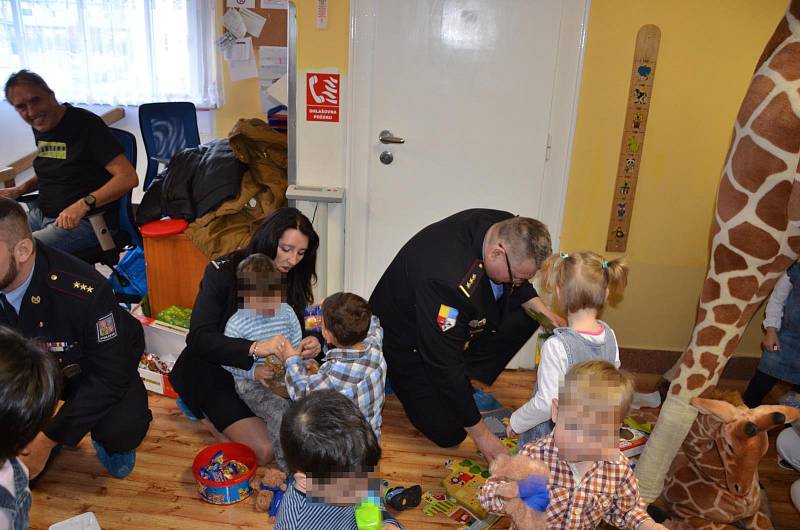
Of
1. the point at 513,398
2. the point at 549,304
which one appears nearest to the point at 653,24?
the point at 549,304

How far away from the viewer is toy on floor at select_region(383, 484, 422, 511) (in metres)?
2.45

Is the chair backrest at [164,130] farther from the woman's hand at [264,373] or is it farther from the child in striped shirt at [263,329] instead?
the woman's hand at [264,373]

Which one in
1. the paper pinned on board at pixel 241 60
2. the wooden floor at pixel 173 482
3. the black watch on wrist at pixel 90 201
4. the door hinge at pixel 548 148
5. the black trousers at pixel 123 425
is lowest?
the wooden floor at pixel 173 482

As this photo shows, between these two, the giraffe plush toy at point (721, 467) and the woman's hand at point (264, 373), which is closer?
the giraffe plush toy at point (721, 467)

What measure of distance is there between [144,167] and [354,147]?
2874mm

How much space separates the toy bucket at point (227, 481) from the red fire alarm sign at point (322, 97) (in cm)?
161

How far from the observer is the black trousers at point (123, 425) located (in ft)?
7.95

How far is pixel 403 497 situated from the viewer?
246cm

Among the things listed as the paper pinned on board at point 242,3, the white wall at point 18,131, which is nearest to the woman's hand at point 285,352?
the white wall at point 18,131

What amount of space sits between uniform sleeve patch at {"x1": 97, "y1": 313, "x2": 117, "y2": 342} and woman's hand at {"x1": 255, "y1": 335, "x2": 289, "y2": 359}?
511 mm

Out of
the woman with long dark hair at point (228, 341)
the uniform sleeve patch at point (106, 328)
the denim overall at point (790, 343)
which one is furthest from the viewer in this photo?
the denim overall at point (790, 343)

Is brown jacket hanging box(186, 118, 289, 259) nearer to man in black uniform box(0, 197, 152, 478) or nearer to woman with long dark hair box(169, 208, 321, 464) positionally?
woman with long dark hair box(169, 208, 321, 464)

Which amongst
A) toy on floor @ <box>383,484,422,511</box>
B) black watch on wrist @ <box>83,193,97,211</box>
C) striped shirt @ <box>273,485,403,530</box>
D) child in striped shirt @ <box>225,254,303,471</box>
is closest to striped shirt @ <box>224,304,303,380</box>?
child in striped shirt @ <box>225,254,303,471</box>

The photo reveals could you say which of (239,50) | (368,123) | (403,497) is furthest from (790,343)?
(239,50)
